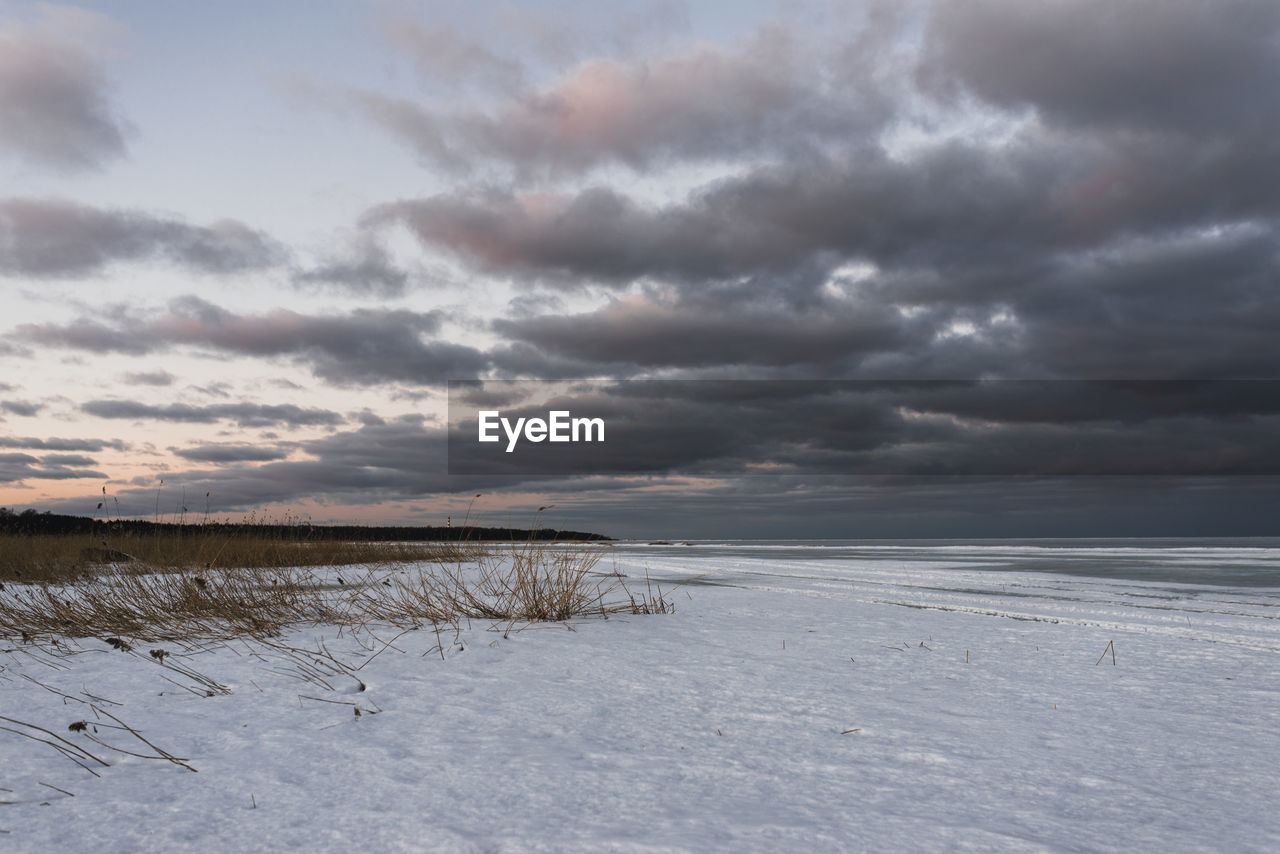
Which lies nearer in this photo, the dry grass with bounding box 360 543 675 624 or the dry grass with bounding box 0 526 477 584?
the dry grass with bounding box 360 543 675 624

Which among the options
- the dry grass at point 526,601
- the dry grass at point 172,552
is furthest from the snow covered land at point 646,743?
the dry grass at point 172,552

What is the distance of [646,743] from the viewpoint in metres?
2.61

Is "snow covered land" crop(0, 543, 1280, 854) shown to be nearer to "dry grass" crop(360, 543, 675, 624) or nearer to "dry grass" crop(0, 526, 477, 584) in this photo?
"dry grass" crop(360, 543, 675, 624)

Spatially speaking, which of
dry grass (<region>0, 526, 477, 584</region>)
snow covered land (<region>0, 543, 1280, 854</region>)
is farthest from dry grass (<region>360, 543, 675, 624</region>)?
dry grass (<region>0, 526, 477, 584</region>)

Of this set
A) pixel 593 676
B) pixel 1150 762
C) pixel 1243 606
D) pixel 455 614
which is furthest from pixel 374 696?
pixel 1243 606

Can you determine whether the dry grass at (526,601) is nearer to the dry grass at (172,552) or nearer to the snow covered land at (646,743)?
the snow covered land at (646,743)

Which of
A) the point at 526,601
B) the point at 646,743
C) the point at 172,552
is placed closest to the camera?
the point at 646,743

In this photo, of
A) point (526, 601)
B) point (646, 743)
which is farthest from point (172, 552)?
point (646, 743)

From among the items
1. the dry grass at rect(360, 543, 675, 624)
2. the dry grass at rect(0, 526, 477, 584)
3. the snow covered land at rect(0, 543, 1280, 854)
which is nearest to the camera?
the snow covered land at rect(0, 543, 1280, 854)

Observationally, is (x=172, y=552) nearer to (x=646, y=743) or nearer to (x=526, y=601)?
(x=526, y=601)

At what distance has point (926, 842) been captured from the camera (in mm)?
1759

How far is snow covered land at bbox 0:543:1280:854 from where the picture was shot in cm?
186

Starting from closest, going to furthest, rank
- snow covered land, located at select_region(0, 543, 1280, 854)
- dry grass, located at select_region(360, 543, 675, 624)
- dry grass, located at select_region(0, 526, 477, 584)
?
snow covered land, located at select_region(0, 543, 1280, 854) → dry grass, located at select_region(360, 543, 675, 624) → dry grass, located at select_region(0, 526, 477, 584)

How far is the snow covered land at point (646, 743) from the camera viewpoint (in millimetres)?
1862
